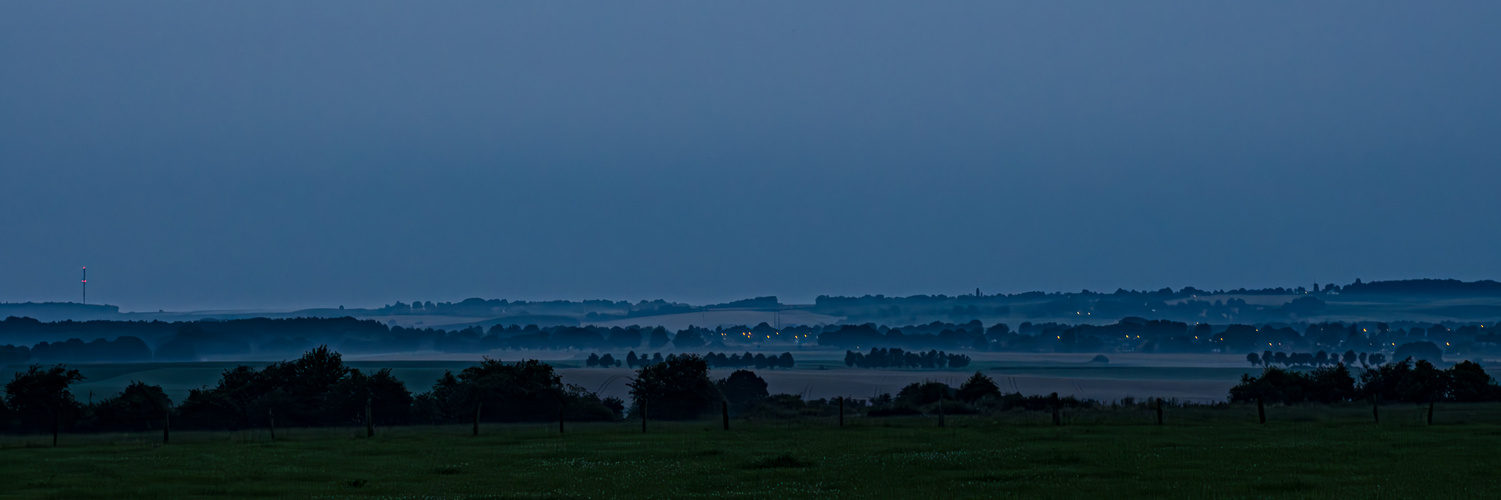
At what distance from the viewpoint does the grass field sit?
24141 mm

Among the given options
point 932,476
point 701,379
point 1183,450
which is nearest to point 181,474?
point 932,476

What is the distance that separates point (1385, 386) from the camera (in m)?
70.9

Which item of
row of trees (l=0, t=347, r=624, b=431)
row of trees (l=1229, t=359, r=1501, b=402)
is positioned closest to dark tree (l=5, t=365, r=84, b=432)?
row of trees (l=0, t=347, r=624, b=431)

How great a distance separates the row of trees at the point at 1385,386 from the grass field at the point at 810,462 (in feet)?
86.4

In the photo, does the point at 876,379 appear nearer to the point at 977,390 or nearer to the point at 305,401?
Result: the point at 977,390

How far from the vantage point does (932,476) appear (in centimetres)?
2620

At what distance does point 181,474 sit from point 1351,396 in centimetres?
6225

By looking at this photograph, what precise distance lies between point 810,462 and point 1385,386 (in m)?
53.9

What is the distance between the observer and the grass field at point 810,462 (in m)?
24.1

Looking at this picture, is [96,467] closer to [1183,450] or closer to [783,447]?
[783,447]

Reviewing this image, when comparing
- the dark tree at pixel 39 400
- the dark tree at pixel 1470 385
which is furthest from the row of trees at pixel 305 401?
the dark tree at pixel 1470 385

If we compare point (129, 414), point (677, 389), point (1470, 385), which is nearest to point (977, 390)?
point (677, 389)

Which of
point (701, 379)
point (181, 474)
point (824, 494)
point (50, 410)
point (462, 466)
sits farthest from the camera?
point (701, 379)

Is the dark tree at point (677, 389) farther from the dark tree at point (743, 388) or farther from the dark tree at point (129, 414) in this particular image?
the dark tree at point (129, 414)
